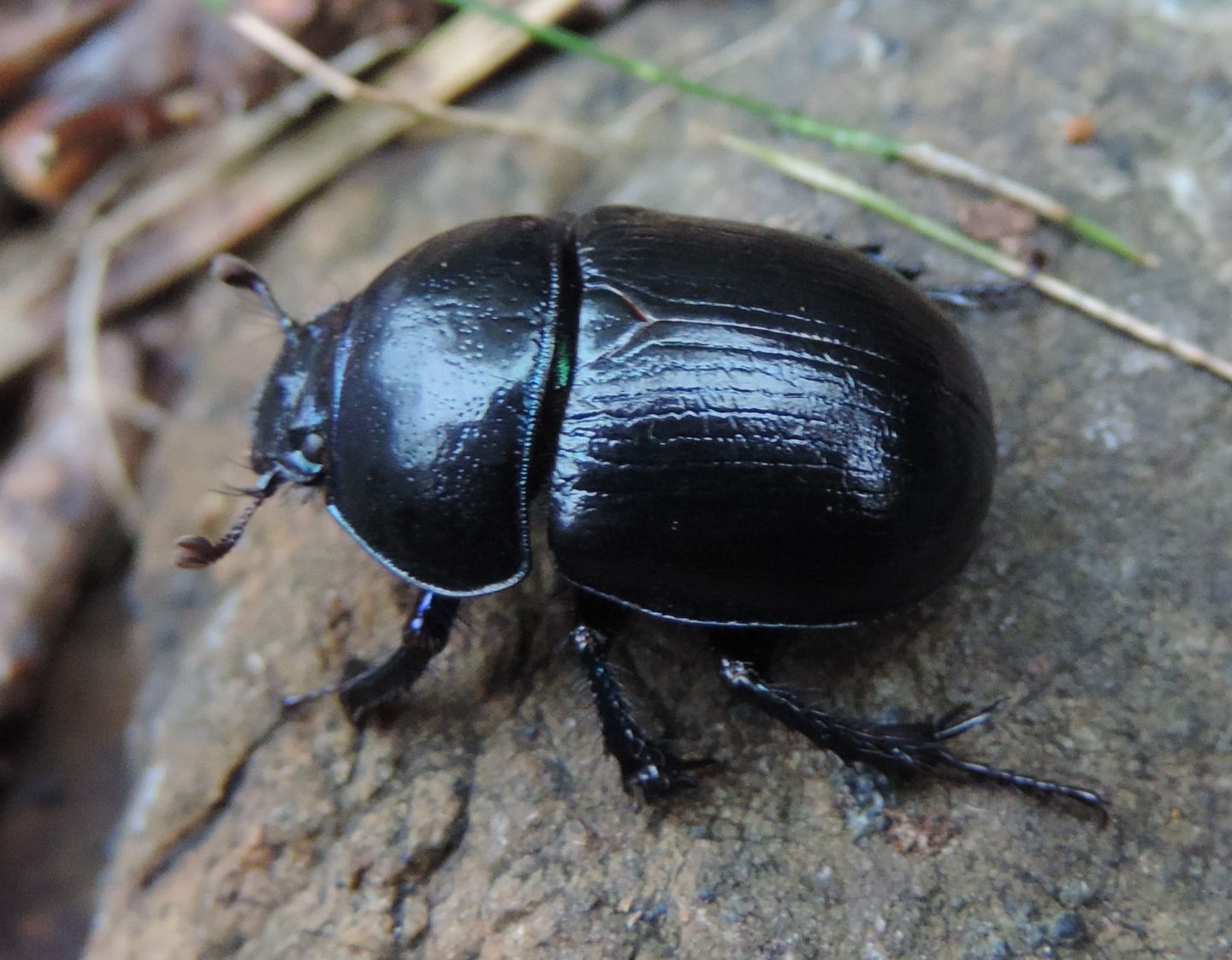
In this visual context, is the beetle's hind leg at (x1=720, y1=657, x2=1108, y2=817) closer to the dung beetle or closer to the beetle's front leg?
the dung beetle

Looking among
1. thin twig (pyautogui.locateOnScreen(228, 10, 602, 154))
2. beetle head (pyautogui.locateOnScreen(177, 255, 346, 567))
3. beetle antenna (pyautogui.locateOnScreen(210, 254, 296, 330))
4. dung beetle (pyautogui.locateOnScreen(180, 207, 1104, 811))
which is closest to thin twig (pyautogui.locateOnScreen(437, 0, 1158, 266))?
thin twig (pyautogui.locateOnScreen(228, 10, 602, 154))

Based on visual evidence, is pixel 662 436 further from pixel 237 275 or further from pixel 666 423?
pixel 237 275

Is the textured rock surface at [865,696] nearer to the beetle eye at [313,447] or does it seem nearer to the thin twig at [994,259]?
the thin twig at [994,259]

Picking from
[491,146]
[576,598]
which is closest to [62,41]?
[491,146]

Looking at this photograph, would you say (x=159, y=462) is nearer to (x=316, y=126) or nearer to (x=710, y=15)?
(x=316, y=126)

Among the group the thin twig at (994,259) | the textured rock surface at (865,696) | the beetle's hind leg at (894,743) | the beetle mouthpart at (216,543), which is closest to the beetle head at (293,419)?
the beetle mouthpart at (216,543)

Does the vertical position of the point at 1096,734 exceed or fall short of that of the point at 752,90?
it falls short

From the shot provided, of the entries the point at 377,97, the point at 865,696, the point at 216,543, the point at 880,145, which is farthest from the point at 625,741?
the point at 377,97
